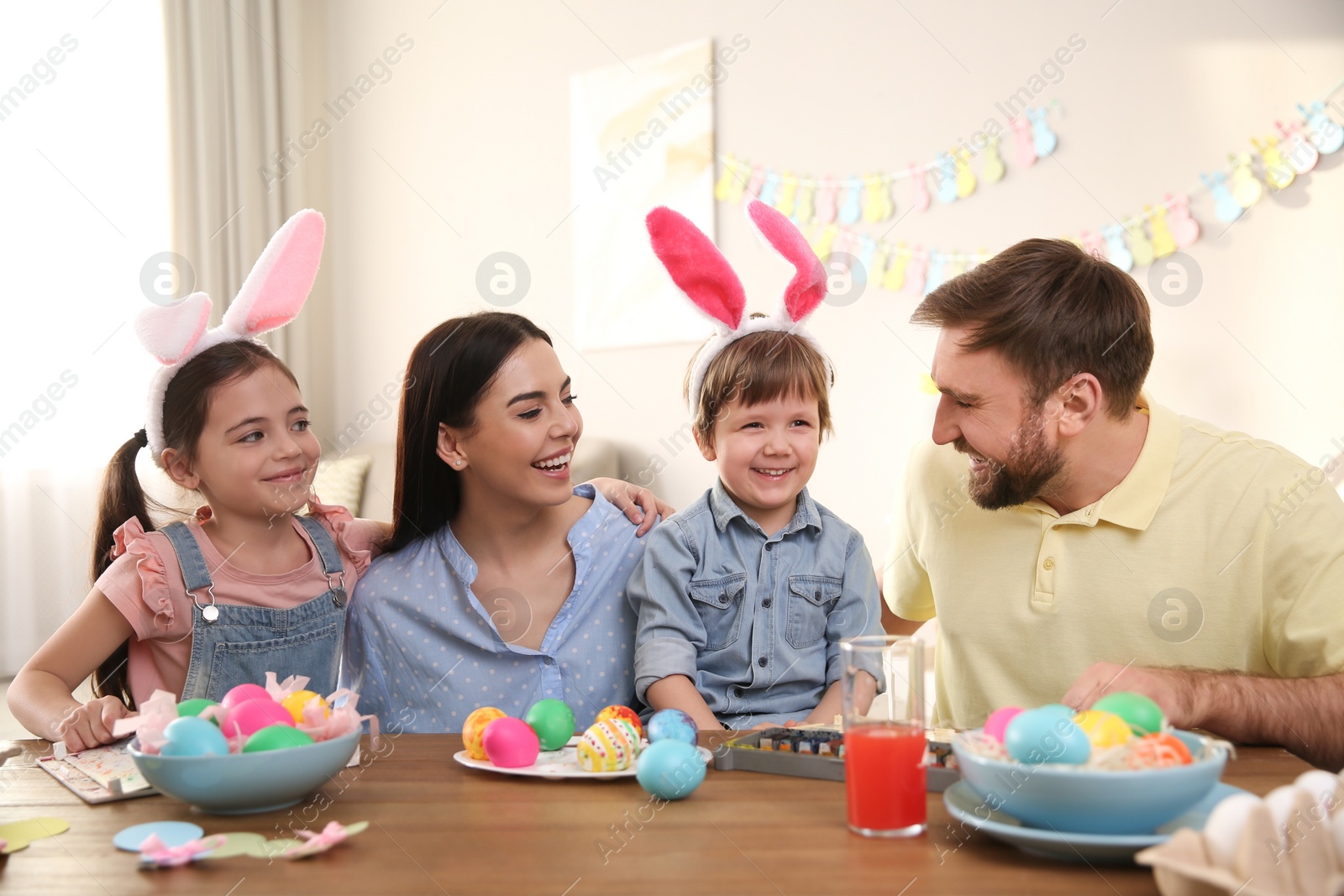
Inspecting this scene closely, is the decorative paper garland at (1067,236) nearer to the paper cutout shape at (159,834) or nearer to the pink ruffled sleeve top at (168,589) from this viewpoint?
the pink ruffled sleeve top at (168,589)

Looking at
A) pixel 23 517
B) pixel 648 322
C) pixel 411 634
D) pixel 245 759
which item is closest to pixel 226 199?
pixel 23 517

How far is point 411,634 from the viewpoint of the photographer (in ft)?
5.33

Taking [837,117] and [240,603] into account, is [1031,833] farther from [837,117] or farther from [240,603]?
[837,117]

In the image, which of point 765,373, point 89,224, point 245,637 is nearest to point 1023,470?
point 765,373

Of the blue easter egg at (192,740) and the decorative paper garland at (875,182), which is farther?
the decorative paper garland at (875,182)

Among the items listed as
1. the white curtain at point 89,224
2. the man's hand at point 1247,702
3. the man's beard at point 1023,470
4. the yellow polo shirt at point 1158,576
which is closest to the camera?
the man's hand at point 1247,702

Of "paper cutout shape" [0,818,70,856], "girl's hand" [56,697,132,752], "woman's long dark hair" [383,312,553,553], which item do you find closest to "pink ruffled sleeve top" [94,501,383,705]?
"woman's long dark hair" [383,312,553,553]

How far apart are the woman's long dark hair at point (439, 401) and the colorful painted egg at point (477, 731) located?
62 cm

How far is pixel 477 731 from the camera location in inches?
43.7

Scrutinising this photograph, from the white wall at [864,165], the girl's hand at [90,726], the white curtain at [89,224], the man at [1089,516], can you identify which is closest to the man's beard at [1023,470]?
the man at [1089,516]

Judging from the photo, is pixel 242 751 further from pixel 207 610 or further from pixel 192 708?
pixel 207 610

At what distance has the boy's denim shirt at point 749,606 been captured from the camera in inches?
60.7

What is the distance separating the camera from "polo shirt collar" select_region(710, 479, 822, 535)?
1.63m

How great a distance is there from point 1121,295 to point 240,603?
1337 mm
